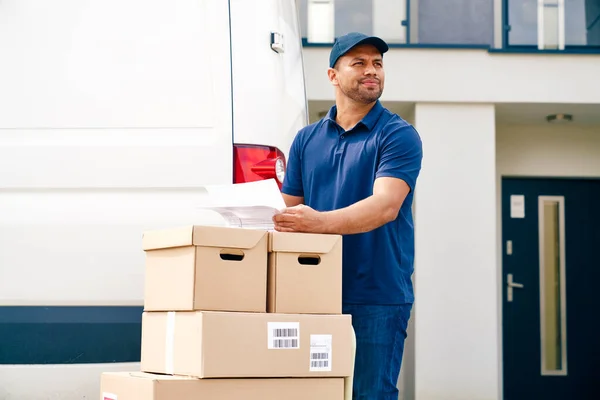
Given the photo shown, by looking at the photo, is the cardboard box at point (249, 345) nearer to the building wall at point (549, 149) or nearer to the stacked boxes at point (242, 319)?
the stacked boxes at point (242, 319)

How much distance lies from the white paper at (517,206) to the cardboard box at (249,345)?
7.24 m

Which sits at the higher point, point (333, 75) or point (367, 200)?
point (333, 75)

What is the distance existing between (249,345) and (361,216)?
0.57 meters

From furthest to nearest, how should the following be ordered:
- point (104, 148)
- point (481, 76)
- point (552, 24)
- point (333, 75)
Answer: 1. point (552, 24)
2. point (481, 76)
3. point (104, 148)
4. point (333, 75)

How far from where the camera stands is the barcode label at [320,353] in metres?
2.74

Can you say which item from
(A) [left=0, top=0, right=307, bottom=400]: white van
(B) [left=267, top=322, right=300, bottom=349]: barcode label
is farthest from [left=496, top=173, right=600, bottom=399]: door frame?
(B) [left=267, top=322, right=300, bottom=349]: barcode label

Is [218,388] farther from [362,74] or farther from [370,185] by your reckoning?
[362,74]

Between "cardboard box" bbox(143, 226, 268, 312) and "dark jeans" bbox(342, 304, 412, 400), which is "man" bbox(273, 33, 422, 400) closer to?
"dark jeans" bbox(342, 304, 412, 400)

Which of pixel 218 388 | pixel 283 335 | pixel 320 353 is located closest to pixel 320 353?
pixel 320 353

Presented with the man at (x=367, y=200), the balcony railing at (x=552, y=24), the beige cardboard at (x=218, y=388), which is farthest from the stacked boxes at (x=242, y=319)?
the balcony railing at (x=552, y=24)

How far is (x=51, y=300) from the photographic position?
3434 millimetres

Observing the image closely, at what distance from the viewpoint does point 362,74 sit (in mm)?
3232

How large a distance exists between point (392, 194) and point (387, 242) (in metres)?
0.20

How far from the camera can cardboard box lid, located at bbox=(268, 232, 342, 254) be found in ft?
9.07
